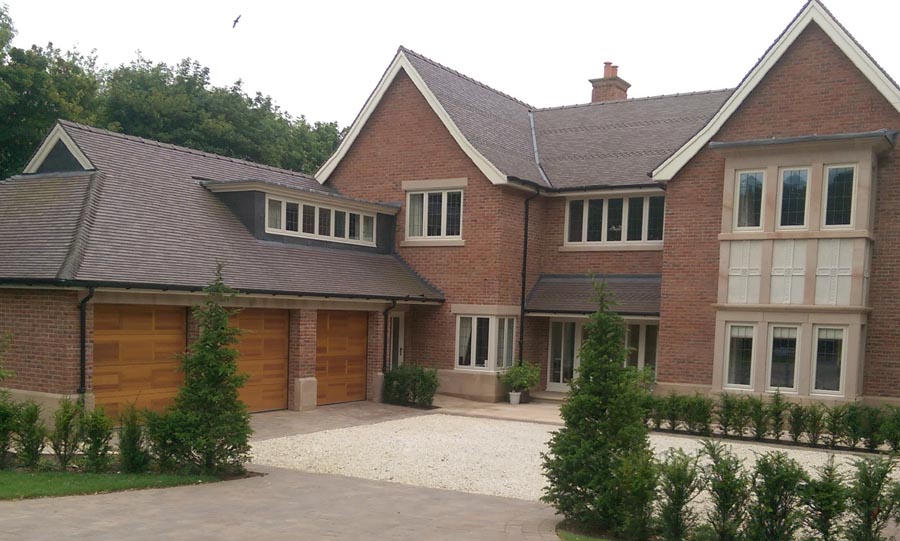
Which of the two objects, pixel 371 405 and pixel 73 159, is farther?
pixel 371 405

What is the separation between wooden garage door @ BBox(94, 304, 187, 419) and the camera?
1520 cm

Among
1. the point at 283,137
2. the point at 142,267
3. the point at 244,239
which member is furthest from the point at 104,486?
the point at 283,137

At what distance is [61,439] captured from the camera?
11734mm

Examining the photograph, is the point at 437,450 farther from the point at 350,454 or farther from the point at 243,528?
the point at 243,528

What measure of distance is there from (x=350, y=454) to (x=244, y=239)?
713cm

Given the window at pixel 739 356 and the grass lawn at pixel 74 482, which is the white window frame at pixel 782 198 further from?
the grass lawn at pixel 74 482

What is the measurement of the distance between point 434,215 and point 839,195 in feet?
35.3

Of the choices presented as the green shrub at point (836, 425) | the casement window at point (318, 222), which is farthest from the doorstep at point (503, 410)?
the green shrub at point (836, 425)

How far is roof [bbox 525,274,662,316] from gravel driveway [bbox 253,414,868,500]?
4972 mm

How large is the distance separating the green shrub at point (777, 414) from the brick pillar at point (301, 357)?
33.5ft

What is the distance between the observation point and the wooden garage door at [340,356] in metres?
20.2

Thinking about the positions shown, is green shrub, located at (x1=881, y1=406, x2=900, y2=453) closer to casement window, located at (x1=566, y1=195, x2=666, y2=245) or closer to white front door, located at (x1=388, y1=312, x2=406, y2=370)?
casement window, located at (x1=566, y1=195, x2=666, y2=245)

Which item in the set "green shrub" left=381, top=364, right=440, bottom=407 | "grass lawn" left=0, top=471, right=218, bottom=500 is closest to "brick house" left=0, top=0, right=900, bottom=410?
"green shrub" left=381, top=364, right=440, bottom=407

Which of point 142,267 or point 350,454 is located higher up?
point 142,267
